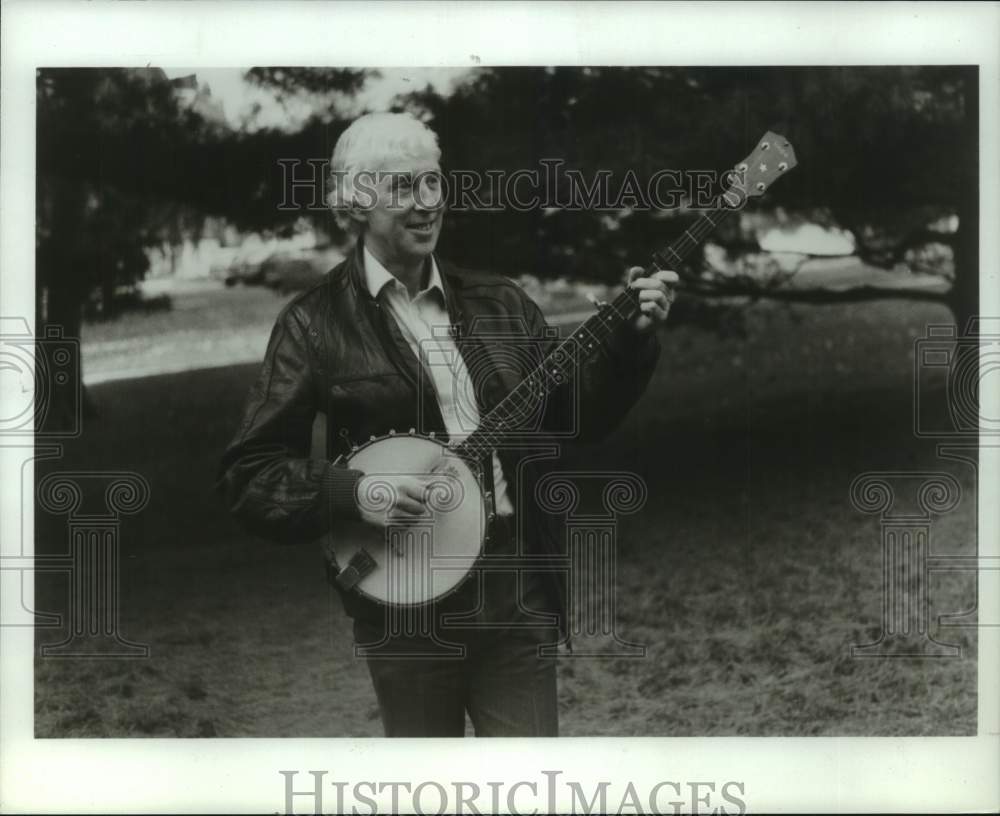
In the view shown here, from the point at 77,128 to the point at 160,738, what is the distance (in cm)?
274

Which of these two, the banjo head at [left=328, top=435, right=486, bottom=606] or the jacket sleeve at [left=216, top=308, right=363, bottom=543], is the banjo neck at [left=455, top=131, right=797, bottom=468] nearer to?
the banjo head at [left=328, top=435, right=486, bottom=606]

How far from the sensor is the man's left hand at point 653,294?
18.4 feet

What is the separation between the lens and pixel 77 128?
573 cm

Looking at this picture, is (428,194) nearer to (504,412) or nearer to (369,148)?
(369,148)

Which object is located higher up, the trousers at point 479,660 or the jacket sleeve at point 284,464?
the jacket sleeve at point 284,464

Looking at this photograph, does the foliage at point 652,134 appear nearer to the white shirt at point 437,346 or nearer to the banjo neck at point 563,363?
the banjo neck at point 563,363

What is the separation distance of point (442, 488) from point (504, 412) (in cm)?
42

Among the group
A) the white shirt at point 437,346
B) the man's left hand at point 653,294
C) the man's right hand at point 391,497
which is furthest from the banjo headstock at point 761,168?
the man's right hand at point 391,497

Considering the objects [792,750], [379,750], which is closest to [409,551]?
[379,750]

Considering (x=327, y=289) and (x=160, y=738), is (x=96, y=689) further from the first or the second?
(x=327, y=289)

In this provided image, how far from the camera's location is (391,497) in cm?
559

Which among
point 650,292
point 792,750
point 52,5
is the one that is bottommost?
point 792,750

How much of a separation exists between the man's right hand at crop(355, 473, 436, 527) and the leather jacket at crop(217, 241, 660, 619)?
0.17ft

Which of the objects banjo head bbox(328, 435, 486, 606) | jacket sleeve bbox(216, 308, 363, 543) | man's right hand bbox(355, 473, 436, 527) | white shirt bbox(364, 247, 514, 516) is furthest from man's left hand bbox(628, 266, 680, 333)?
jacket sleeve bbox(216, 308, 363, 543)
